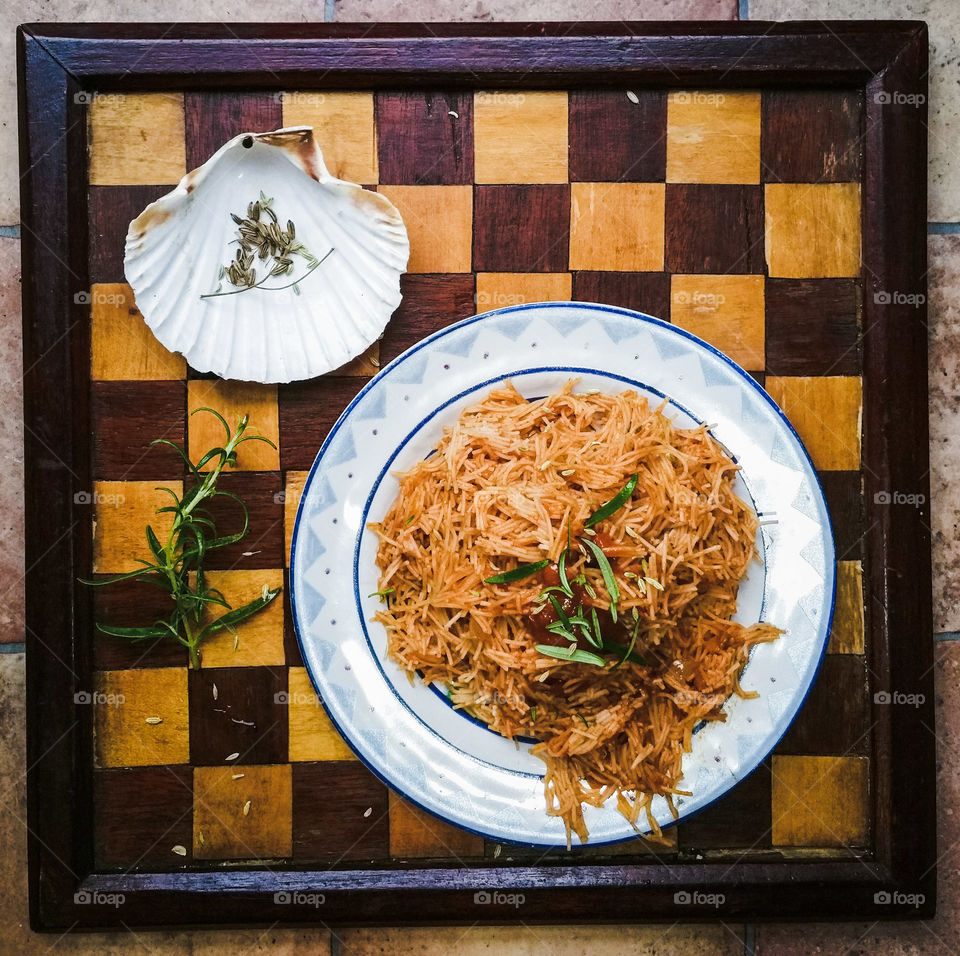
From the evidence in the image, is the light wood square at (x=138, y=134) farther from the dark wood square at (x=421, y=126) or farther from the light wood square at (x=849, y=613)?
the light wood square at (x=849, y=613)

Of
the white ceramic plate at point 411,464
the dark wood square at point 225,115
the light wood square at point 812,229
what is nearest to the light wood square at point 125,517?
the white ceramic plate at point 411,464

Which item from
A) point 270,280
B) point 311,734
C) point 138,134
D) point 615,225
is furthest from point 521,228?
point 311,734

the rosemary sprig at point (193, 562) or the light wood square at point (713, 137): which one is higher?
the light wood square at point (713, 137)

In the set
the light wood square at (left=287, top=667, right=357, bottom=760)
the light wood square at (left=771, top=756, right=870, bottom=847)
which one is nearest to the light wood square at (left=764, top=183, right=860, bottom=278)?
the light wood square at (left=771, top=756, right=870, bottom=847)

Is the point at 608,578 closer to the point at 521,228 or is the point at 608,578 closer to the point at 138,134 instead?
the point at 521,228

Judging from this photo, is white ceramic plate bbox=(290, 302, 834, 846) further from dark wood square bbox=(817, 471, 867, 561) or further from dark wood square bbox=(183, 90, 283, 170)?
dark wood square bbox=(183, 90, 283, 170)

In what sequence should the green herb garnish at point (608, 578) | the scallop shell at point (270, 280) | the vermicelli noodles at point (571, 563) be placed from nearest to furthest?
the green herb garnish at point (608, 578) → the vermicelli noodles at point (571, 563) → the scallop shell at point (270, 280)
